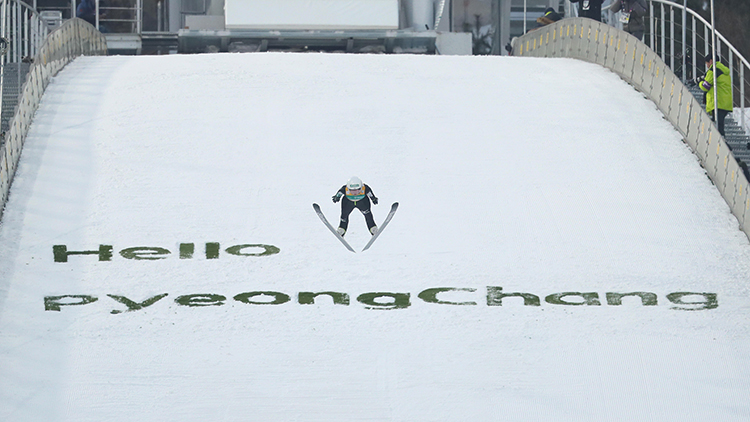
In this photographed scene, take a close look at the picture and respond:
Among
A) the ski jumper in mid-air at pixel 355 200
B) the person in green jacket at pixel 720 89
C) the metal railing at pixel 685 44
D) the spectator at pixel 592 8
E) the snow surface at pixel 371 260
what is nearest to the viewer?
the snow surface at pixel 371 260

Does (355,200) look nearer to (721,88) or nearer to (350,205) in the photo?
(350,205)

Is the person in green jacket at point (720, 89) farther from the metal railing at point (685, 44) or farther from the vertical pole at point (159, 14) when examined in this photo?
the vertical pole at point (159, 14)

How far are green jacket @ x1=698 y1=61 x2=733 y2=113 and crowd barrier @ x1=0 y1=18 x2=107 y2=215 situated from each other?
26.4ft

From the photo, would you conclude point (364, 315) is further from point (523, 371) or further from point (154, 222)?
point (154, 222)

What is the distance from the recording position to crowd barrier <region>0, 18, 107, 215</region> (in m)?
11.1

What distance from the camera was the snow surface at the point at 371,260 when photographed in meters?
7.80

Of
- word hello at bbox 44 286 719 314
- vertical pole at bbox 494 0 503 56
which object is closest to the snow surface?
word hello at bbox 44 286 719 314

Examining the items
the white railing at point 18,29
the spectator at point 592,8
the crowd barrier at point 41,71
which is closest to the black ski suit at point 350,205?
the crowd barrier at point 41,71

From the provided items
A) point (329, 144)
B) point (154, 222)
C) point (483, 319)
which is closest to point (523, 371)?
point (483, 319)

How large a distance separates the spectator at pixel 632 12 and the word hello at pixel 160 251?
9.26 meters

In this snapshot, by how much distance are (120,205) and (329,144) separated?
8.93 ft

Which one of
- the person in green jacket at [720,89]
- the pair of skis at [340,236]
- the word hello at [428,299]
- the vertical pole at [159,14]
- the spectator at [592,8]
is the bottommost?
the word hello at [428,299]

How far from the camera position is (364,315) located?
8828 mm

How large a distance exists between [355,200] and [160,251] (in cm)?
187
